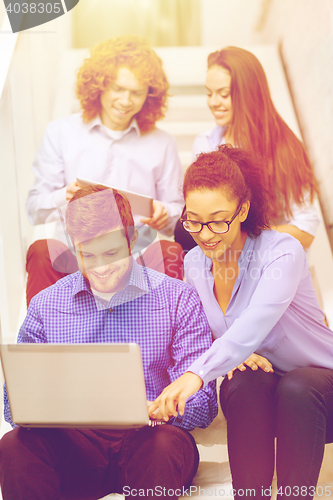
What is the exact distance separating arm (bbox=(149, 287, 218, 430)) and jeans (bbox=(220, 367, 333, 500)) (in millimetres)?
47

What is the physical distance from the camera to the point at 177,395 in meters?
1.00

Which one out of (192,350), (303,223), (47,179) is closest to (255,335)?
(192,350)

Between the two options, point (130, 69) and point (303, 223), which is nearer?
point (303, 223)

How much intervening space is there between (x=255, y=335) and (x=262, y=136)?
81 centimetres

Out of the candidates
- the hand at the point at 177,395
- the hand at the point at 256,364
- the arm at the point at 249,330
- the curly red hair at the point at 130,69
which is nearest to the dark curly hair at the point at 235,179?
the arm at the point at 249,330

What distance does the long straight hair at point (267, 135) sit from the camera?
1579 mm

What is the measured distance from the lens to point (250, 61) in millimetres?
1801

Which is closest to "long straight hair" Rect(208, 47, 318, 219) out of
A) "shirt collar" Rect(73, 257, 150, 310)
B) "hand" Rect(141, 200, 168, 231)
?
"hand" Rect(141, 200, 168, 231)

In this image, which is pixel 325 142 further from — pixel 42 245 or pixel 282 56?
pixel 42 245

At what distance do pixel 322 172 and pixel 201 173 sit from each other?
829mm

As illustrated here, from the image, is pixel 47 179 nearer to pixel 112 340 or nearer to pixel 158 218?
pixel 158 218

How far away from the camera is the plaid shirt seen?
3.74 feet

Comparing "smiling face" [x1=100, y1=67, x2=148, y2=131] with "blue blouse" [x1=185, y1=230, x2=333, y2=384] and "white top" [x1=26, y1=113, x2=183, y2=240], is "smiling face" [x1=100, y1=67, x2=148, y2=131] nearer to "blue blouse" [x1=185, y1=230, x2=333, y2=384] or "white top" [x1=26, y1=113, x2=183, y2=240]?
"white top" [x1=26, y1=113, x2=183, y2=240]

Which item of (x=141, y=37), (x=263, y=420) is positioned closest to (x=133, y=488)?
(x=263, y=420)
